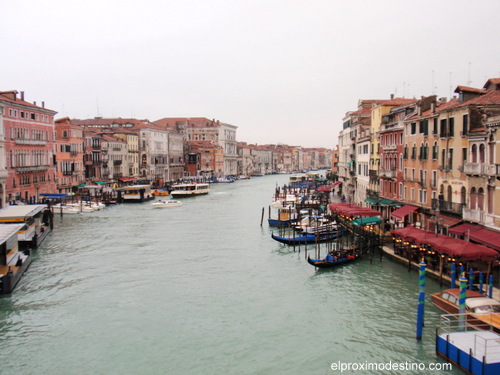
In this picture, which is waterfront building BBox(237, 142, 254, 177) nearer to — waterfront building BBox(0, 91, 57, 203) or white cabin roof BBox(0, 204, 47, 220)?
waterfront building BBox(0, 91, 57, 203)

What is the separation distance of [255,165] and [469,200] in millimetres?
95261

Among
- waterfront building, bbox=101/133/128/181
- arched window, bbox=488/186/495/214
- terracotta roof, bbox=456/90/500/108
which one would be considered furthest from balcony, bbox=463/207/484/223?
waterfront building, bbox=101/133/128/181

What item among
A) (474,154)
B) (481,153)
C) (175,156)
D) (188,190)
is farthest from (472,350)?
(175,156)

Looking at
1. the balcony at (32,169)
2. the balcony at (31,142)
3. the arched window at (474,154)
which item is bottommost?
the balcony at (32,169)

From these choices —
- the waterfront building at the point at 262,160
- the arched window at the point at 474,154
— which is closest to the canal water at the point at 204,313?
the arched window at the point at 474,154

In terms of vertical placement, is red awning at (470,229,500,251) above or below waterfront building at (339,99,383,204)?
below

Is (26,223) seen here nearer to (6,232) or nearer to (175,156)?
(6,232)

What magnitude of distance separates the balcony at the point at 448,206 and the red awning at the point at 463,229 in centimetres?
66

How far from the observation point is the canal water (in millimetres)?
9148

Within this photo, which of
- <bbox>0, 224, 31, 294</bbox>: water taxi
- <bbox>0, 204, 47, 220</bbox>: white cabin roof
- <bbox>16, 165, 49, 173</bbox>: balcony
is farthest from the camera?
<bbox>16, 165, 49, 173</bbox>: balcony

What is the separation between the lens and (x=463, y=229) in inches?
544

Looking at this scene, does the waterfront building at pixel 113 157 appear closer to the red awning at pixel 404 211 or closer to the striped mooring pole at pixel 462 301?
the red awning at pixel 404 211

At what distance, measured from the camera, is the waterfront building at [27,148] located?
95.9 ft

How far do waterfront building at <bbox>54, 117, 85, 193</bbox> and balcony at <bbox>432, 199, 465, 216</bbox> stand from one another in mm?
29230
